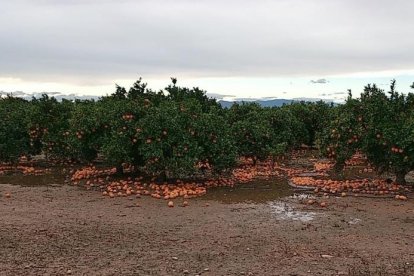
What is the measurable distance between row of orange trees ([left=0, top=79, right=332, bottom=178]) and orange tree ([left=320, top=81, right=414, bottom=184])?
3.45 metres

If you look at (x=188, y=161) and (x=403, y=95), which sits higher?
(x=403, y=95)

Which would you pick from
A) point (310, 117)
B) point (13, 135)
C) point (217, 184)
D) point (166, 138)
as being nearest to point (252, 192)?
point (217, 184)

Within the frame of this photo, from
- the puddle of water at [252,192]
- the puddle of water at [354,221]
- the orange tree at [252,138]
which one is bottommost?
the puddle of water at [252,192]

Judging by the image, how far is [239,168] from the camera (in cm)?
2103

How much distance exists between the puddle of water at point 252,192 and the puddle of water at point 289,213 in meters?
0.91

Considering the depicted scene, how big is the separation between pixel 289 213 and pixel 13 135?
42.5 feet

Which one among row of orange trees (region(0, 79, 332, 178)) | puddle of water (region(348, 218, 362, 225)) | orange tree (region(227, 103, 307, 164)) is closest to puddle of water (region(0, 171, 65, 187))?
row of orange trees (region(0, 79, 332, 178))

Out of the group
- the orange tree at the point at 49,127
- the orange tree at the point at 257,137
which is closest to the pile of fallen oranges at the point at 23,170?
the orange tree at the point at 49,127

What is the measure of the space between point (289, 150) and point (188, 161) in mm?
14756

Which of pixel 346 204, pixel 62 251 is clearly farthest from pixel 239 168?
pixel 62 251

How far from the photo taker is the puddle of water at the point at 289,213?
35.3ft

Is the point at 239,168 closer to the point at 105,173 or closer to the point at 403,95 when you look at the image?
the point at 105,173

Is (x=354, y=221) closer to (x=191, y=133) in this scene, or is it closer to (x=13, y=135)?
(x=191, y=133)

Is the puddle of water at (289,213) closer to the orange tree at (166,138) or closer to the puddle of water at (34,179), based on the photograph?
the orange tree at (166,138)
